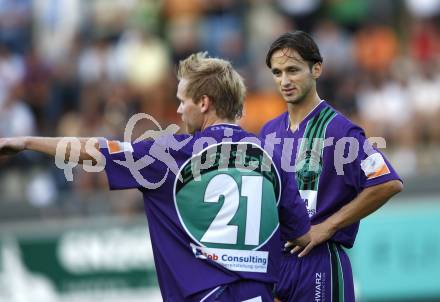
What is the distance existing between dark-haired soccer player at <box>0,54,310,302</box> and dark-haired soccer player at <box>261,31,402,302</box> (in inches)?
26.1

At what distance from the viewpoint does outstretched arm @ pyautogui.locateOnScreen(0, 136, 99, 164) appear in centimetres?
487

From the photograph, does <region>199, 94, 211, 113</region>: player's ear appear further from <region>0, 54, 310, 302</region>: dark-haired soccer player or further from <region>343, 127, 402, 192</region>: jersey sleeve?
<region>343, 127, 402, 192</region>: jersey sleeve

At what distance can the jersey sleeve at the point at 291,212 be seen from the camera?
17.3 ft

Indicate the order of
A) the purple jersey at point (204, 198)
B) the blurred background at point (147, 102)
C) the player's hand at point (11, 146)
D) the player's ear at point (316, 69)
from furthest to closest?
1. the blurred background at point (147, 102)
2. the player's ear at point (316, 69)
3. the purple jersey at point (204, 198)
4. the player's hand at point (11, 146)

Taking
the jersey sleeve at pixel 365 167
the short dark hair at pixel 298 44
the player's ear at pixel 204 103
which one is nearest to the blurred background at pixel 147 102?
the jersey sleeve at pixel 365 167

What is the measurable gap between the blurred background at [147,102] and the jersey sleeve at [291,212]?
22.4 ft

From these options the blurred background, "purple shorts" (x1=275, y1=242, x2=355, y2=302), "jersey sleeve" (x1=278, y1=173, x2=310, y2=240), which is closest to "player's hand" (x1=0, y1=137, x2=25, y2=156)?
"jersey sleeve" (x1=278, y1=173, x2=310, y2=240)

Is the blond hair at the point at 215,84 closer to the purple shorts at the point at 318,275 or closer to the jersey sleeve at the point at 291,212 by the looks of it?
the jersey sleeve at the point at 291,212

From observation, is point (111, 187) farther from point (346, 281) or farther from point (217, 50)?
point (217, 50)

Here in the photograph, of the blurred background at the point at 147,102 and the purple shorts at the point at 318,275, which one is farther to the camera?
the blurred background at the point at 147,102

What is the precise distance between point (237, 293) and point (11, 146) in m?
1.33

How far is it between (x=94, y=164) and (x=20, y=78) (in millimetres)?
9818

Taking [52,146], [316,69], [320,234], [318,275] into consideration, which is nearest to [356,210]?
[320,234]

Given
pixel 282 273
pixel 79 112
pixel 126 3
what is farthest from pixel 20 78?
pixel 282 273
